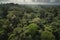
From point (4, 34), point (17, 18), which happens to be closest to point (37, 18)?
point (17, 18)

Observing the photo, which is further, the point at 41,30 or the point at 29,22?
the point at 29,22

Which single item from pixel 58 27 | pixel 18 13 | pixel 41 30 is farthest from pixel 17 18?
pixel 58 27

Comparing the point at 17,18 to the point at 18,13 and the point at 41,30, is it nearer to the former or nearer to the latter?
the point at 18,13

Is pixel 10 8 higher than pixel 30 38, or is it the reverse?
pixel 10 8

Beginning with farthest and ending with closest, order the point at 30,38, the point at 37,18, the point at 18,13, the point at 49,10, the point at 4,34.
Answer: the point at 49,10
the point at 18,13
the point at 37,18
the point at 4,34
the point at 30,38

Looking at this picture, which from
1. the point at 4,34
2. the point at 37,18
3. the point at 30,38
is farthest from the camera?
the point at 37,18

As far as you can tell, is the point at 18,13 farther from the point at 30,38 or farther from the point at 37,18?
the point at 30,38
